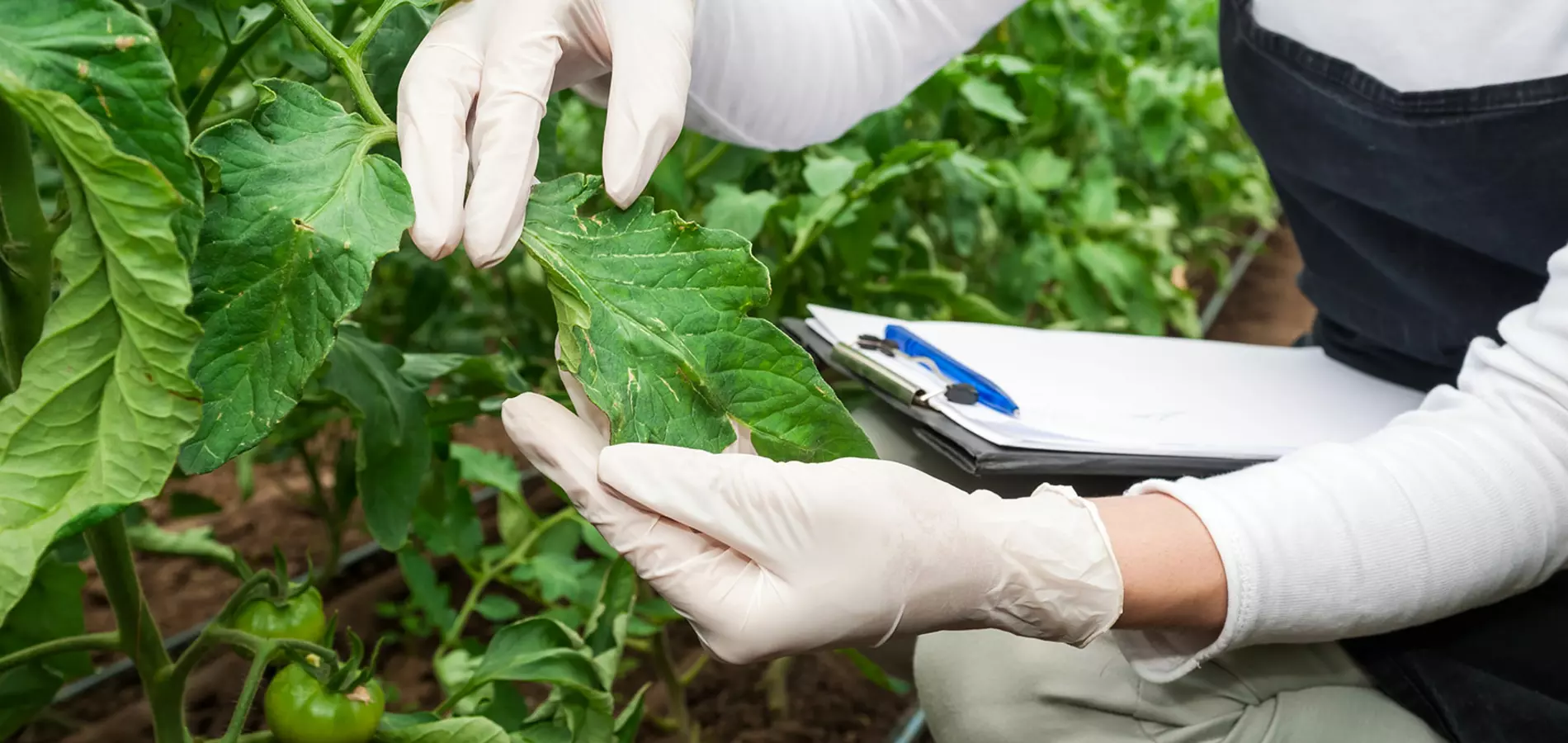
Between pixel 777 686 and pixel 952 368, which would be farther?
pixel 777 686

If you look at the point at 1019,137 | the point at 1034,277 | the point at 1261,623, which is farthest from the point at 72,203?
the point at 1019,137

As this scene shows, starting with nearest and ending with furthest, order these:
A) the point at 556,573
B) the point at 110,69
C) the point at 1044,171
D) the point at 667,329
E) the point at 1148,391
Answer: the point at 110,69
the point at 667,329
the point at 1148,391
the point at 556,573
the point at 1044,171

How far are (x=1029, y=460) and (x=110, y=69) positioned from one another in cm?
55

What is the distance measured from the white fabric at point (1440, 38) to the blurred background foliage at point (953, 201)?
33 centimetres

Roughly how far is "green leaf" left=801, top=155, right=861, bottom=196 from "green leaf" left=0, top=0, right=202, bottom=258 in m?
0.72

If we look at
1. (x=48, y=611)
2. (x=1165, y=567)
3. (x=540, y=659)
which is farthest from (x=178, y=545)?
(x=1165, y=567)

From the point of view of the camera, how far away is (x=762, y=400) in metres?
0.58

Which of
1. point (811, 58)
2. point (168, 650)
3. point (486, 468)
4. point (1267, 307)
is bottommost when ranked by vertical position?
point (1267, 307)

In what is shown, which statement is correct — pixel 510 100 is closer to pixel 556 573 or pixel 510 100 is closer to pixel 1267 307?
pixel 556 573

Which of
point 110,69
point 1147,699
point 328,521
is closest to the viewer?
point 110,69

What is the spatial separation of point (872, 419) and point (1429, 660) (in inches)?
18.1

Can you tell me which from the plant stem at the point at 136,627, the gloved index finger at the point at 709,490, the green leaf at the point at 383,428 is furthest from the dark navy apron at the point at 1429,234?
the plant stem at the point at 136,627

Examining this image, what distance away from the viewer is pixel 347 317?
82 centimetres

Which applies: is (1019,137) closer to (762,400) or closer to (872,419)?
(872,419)
